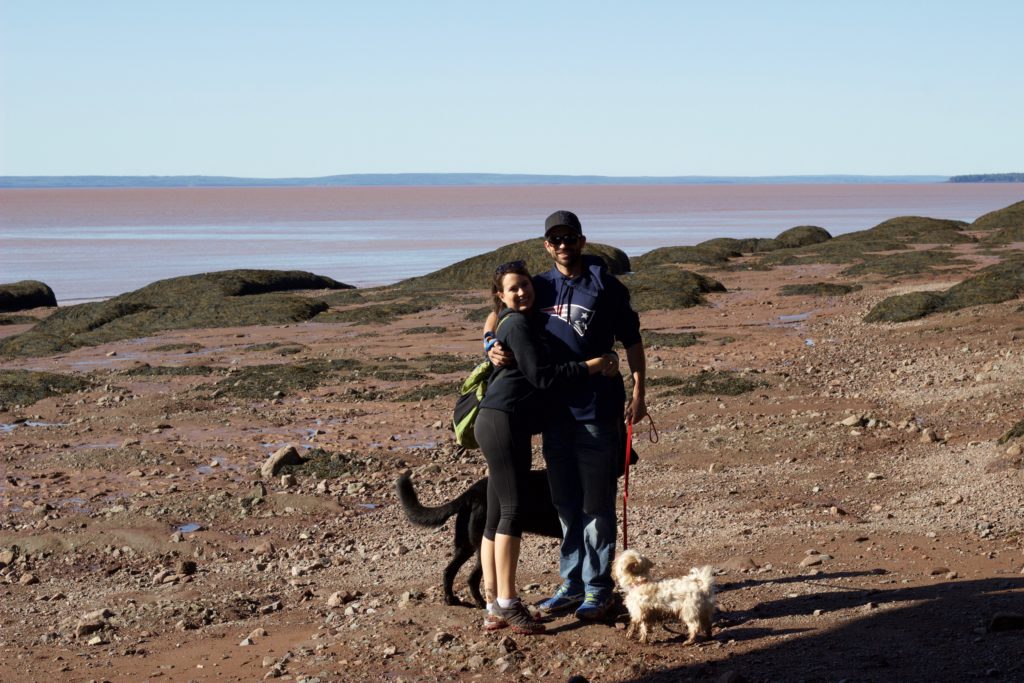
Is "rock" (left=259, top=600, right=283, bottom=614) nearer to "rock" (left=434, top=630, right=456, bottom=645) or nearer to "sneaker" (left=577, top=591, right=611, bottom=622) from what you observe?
"rock" (left=434, top=630, right=456, bottom=645)

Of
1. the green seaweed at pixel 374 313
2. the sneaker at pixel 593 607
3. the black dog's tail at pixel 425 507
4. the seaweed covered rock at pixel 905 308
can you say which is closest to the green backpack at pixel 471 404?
the black dog's tail at pixel 425 507

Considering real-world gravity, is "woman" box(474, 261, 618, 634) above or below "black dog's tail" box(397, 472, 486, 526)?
above

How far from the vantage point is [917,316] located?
66.7 ft

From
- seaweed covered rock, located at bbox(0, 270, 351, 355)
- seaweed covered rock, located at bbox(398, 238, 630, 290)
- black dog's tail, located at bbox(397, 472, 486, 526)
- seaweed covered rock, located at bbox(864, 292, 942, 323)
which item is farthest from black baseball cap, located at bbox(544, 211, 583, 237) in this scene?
seaweed covered rock, located at bbox(398, 238, 630, 290)

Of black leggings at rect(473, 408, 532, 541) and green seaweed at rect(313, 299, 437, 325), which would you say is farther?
green seaweed at rect(313, 299, 437, 325)

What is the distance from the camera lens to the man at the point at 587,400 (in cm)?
645

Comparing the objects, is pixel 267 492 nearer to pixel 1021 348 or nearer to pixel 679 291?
pixel 1021 348

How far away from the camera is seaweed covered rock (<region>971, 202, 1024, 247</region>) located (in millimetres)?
39812

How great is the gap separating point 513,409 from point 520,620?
1.18 meters

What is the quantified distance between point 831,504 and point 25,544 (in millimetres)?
6322

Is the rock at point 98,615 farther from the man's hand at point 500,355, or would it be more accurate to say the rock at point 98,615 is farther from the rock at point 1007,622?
the rock at point 1007,622

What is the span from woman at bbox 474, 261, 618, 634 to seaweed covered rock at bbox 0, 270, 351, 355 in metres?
18.7

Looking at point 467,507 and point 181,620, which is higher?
point 467,507

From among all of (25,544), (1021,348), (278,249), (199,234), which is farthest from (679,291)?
(199,234)
